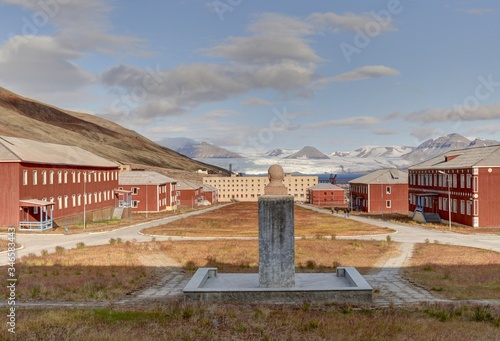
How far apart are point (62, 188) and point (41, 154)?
4781 mm

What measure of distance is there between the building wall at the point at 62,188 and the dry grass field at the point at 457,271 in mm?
39440

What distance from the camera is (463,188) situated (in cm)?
5634

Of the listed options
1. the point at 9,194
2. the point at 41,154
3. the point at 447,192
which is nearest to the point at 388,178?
the point at 447,192

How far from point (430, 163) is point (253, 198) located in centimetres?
10989

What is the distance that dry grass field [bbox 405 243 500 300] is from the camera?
63.7 feet

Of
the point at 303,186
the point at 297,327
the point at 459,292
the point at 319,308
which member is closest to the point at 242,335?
the point at 297,327

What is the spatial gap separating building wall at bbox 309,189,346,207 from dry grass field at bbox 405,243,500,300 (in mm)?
94580

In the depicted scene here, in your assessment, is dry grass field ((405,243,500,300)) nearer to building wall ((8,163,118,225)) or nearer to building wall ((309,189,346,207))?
building wall ((8,163,118,225))

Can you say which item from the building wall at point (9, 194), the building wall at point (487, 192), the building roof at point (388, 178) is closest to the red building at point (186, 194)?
the building roof at point (388, 178)

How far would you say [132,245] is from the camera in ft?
117

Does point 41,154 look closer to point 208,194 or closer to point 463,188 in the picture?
point 463,188

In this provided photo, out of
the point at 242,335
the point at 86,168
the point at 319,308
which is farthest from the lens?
the point at 86,168

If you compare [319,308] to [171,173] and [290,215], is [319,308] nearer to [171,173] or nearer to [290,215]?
[290,215]

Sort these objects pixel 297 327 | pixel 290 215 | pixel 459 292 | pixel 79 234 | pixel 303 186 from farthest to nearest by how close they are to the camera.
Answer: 1. pixel 303 186
2. pixel 79 234
3. pixel 459 292
4. pixel 290 215
5. pixel 297 327
